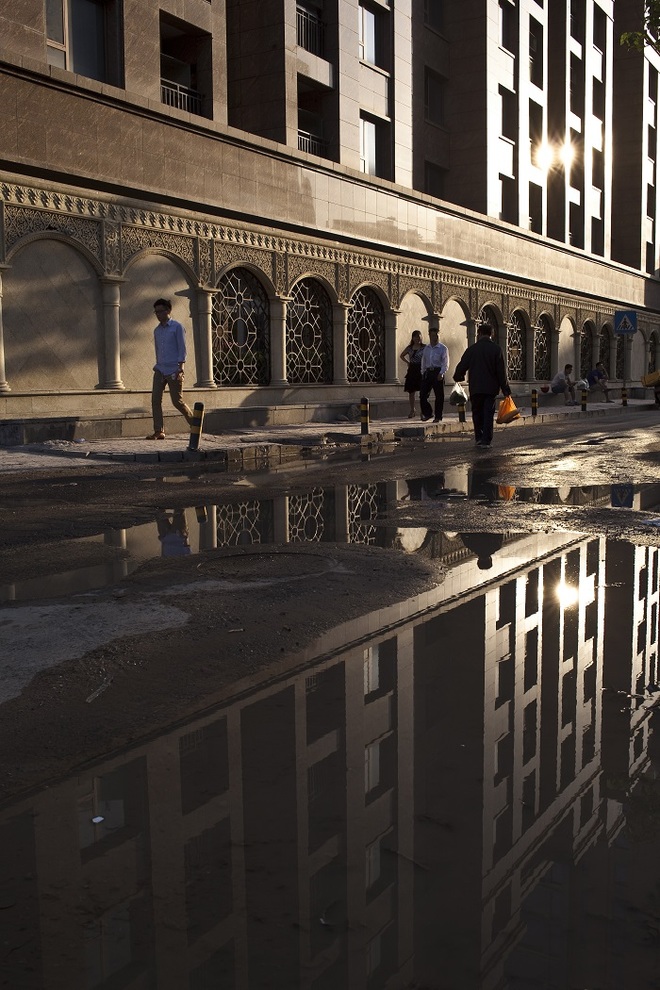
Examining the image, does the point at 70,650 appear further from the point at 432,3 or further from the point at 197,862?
the point at 432,3

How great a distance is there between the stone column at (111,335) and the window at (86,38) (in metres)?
4.02

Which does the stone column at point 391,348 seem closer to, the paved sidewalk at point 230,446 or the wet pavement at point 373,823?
the paved sidewalk at point 230,446

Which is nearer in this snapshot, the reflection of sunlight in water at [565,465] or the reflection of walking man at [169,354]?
the reflection of sunlight in water at [565,465]

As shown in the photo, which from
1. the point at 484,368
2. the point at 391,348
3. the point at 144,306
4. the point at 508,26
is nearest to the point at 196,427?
the point at 484,368

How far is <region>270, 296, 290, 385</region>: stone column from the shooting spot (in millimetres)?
22578

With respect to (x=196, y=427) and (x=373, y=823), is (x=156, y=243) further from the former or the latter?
(x=373, y=823)

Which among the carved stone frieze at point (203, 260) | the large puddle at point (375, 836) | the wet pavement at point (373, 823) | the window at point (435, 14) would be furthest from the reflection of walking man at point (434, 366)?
the window at point (435, 14)

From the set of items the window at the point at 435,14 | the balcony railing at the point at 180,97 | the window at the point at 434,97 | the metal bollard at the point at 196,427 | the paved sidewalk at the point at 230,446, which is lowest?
the paved sidewalk at the point at 230,446

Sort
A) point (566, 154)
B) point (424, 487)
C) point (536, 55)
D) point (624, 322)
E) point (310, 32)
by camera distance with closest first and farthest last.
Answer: point (424, 487) < point (310, 32) < point (624, 322) < point (536, 55) < point (566, 154)

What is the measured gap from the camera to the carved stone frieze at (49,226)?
16.2 m

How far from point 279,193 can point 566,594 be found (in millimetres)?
18471

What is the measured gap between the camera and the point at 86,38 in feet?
60.8

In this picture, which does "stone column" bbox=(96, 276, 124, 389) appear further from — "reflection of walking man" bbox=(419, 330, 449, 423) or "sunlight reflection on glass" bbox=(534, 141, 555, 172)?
"sunlight reflection on glass" bbox=(534, 141, 555, 172)

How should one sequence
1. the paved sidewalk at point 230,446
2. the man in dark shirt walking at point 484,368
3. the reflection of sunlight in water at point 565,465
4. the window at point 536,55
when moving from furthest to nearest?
the window at point 536,55 → the man in dark shirt walking at point 484,368 → the paved sidewalk at point 230,446 → the reflection of sunlight in water at point 565,465
